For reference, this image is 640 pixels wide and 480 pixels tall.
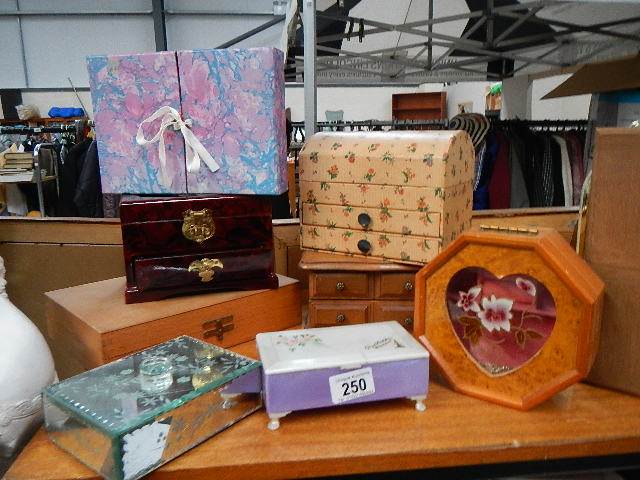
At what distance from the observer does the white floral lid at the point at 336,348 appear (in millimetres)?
769

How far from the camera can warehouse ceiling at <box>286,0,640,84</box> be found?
2643 millimetres

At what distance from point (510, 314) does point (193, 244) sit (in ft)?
2.11

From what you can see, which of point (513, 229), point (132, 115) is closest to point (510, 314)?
point (513, 229)

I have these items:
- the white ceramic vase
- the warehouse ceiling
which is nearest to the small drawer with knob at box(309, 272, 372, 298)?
the white ceramic vase

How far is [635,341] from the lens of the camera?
820mm

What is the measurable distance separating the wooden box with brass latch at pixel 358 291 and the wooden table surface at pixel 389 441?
0.27 m

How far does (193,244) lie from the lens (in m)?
1.06

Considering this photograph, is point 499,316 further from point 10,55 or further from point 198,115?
point 10,55

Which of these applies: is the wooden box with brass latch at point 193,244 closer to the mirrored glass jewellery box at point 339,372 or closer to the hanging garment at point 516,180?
the mirrored glass jewellery box at point 339,372

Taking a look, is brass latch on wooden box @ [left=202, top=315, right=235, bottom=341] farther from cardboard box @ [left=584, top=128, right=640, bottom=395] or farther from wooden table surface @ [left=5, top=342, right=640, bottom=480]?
cardboard box @ [left=584, top=128, right=640, bottom=395]

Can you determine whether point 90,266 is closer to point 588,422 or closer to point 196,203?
point 196,203

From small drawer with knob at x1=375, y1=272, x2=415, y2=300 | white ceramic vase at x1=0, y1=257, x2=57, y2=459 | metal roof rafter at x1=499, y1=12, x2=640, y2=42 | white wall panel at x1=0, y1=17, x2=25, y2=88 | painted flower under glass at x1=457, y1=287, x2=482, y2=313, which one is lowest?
white ceramic vase at x1=0, y1=257, x2=57, y2=459

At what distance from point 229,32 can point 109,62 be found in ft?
19.5

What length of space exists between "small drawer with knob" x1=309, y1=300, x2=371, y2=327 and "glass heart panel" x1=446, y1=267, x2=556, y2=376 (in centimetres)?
24
